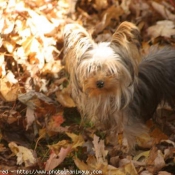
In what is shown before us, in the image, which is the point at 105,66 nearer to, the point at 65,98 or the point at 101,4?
the point at 65,98

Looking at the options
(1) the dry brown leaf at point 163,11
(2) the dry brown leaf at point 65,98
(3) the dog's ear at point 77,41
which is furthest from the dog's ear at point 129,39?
(1) the dry brown leaf at point 163,11

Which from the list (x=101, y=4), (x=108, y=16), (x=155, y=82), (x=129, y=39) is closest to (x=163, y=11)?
(x=108, y=16)

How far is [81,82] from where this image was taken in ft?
12.4

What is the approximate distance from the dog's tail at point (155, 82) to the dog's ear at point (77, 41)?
58 cm

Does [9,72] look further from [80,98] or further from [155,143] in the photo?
[155,143]

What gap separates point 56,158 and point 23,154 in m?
0.29

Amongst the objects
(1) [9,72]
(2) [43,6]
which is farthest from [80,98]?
(2) [43,6]

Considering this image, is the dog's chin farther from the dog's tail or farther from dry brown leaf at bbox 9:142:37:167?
dry brown leaf at bbox 9:142:37:167

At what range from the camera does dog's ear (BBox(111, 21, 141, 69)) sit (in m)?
3.61

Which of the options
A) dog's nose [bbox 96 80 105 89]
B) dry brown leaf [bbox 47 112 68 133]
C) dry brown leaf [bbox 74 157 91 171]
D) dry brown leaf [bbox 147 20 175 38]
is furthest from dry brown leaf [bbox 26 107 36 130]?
dry brown leaf [bbox 147 20 175 38]

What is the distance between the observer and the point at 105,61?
12.1 ft

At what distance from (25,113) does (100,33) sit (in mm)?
1634

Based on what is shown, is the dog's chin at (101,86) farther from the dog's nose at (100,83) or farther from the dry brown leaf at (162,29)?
the dry brown leaf at (162,29)

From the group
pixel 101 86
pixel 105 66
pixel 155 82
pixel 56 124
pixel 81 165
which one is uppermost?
pixel 105 66
